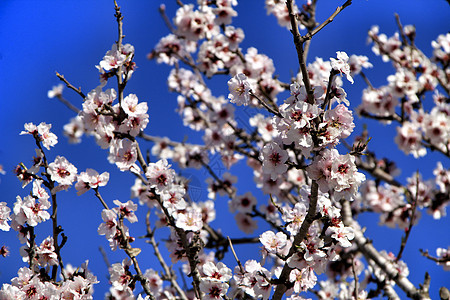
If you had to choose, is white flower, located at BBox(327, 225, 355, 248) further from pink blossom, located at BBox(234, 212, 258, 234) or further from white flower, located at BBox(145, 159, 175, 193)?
pink blossom, located at BBox(234, 212, 258, 234)

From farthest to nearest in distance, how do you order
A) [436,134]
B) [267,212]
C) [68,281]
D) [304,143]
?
1. [436,134]
2. [267,212]
3. [68,281]
4. [304,143]

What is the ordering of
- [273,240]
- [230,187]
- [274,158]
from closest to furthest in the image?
1. [274,158]
2. [273,240]
3. [230,187]

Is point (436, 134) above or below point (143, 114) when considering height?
above

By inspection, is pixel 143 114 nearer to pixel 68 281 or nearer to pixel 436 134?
pixel 68 281

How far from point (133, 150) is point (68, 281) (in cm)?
107

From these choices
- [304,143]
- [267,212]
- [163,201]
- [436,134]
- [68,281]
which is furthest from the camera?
[436,134]

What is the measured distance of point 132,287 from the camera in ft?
9.41

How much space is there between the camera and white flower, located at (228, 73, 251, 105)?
7.59ft

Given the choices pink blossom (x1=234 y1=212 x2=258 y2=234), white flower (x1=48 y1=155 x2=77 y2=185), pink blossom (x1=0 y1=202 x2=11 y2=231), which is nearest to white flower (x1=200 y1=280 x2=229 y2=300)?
white flower (x1=48 y1=155 x2=77 y2=185)

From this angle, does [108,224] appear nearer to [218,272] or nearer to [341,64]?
[218,272]

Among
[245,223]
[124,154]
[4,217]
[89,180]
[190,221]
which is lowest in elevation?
[4,217]

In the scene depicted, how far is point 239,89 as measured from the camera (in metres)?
2.35

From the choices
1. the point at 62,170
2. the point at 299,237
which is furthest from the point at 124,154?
the point at 299,237

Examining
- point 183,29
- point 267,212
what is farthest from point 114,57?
point 267,212
